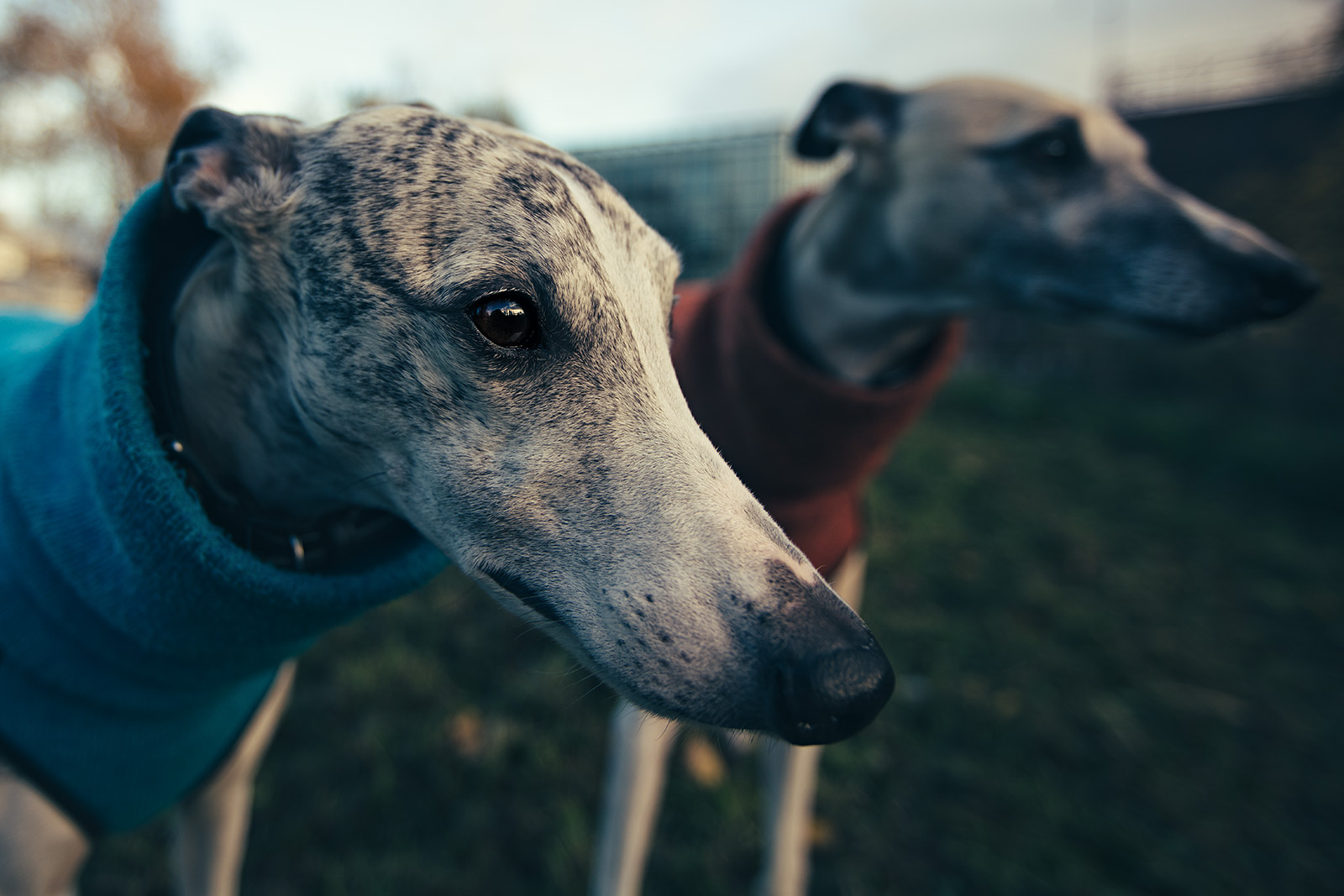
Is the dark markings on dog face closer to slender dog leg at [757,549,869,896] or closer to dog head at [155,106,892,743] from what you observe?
dog head at [155,106,892,743]

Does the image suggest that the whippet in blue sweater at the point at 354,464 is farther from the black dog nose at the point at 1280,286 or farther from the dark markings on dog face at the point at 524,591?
the black dog nose at the point at 1280,286

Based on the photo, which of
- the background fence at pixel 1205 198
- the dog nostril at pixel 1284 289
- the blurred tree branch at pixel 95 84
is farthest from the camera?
the blurred tree branch at pixel 95 84

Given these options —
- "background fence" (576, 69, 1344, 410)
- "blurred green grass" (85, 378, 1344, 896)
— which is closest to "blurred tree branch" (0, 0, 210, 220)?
"background fence" (576, 69, 1344, 410)

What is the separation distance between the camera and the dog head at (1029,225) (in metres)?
1.65

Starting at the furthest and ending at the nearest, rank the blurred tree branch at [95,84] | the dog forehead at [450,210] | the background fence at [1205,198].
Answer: the blurred tree branch at [95,84] → the background fence at [1205,198] → the dog forehead at [450,210]

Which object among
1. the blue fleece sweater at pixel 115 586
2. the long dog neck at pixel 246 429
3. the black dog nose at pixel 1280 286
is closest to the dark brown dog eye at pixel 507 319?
the long dog neck at pixel 246 429

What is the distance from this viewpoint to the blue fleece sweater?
904 mm

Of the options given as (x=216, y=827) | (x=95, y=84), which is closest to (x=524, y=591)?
(x=216, y=827)

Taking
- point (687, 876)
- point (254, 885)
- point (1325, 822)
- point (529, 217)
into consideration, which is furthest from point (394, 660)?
point (1325, 822)

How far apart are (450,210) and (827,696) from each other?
798 mm

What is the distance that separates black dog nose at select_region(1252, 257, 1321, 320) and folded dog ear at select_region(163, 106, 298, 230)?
7.02 feet

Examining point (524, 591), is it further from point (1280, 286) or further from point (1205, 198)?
point (1205, 198)

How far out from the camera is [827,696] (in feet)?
2.31

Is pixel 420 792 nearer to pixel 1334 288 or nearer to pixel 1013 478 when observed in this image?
pixel 1013 478
